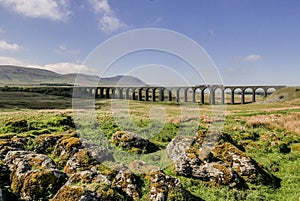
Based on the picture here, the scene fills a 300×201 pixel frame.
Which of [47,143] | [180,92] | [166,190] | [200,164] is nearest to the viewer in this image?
[166,190]

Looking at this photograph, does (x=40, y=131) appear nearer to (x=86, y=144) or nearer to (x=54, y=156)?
(x=54, y=156)

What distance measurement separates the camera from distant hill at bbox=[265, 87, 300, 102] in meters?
105

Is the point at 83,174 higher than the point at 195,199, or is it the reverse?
the point at 83,174

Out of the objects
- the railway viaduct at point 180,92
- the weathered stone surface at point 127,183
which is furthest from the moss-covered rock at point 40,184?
the railway viaduct at point 180,92

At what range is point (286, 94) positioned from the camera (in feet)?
359

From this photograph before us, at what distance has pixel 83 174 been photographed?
441 inches

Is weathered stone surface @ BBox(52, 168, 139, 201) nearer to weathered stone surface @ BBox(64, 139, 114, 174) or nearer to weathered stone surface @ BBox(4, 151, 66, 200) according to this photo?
weathered stone surface @ BBox(4, 151, 66, 200)

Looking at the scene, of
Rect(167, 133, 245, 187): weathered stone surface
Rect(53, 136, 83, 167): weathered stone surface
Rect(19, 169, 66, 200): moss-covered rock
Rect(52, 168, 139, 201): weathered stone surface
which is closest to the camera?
Rect(52, 168, 139, 201): weathered stone surface

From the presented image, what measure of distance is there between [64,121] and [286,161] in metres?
19.8

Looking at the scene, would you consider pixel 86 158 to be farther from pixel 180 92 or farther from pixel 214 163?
pixel 180 92

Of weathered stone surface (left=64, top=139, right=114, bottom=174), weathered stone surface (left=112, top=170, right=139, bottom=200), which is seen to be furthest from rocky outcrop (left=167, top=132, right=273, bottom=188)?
weathered stone surface (left=64, top=139, right=114, bottom=174)

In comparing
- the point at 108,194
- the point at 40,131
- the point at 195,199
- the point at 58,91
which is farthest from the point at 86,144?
the point at 58,91

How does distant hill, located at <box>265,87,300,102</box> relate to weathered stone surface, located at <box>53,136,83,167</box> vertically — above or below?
above

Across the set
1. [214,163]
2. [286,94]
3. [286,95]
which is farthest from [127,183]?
[286,94]
